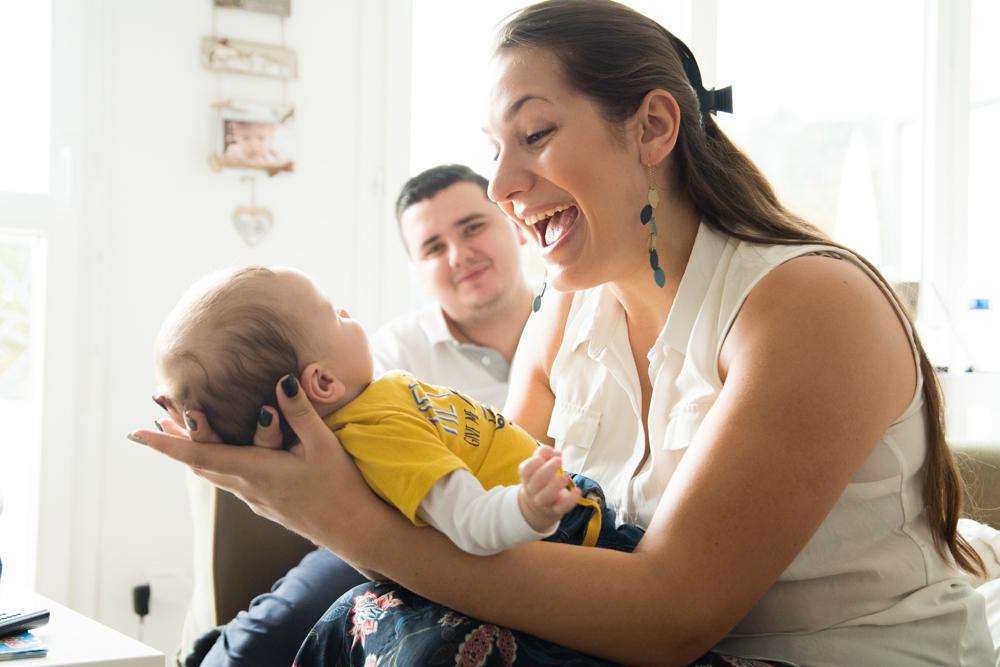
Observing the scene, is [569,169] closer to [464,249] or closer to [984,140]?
[464,249]

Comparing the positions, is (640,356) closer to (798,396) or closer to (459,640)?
(798,396)

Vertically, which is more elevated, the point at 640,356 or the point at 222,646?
the point at 640,356

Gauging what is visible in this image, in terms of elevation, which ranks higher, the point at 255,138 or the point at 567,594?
the point at 255,138

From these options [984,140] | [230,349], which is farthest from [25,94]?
[984,140]

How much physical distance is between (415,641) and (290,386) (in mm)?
341

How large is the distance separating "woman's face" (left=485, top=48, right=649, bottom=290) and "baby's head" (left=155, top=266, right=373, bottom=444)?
1.11 ft

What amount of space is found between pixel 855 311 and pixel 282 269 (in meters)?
0.73

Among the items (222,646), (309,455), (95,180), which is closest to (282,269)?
(309,455)

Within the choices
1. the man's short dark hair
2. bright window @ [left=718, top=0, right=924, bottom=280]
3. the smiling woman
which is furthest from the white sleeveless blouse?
bright window @ [left=718, top=0, right=924, bottom=280]

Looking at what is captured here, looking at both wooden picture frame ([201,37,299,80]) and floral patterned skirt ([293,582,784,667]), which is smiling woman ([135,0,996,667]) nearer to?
floral patterned skirt ([293,582,784,667])

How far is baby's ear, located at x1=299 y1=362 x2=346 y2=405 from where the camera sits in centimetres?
126

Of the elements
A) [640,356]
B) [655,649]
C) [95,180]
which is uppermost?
[95,180]

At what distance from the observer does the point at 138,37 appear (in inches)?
118

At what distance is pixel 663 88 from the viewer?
141cm
